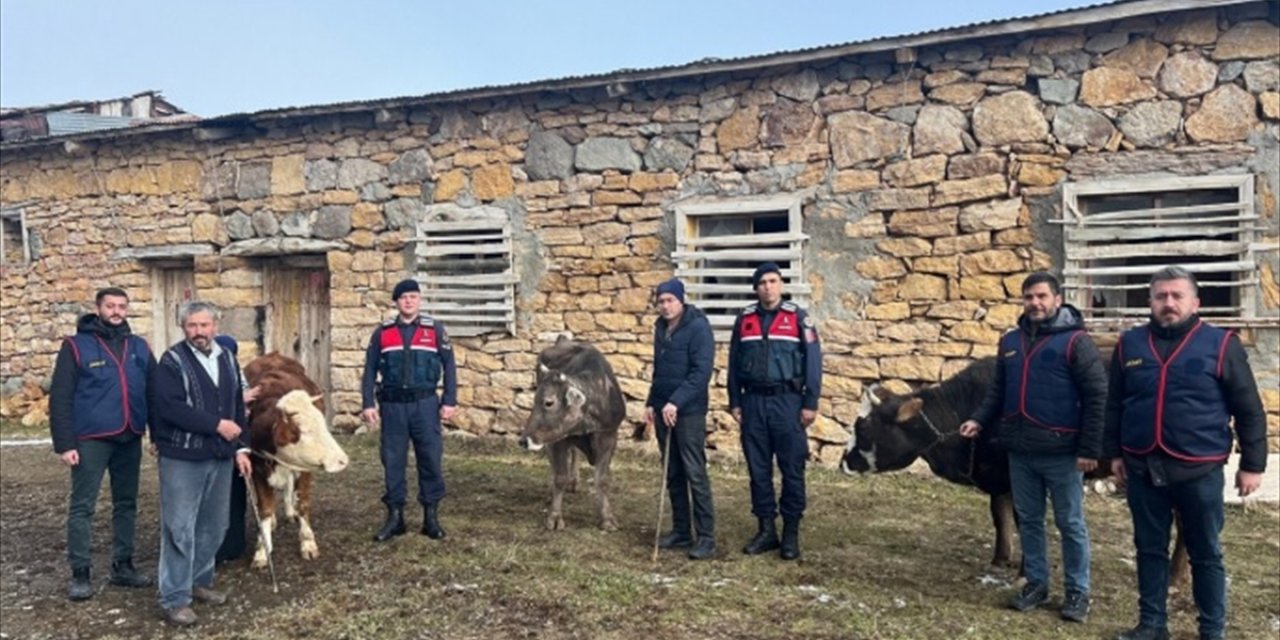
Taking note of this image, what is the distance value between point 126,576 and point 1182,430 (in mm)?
5764

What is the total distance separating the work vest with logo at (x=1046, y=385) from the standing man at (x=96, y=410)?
4694 mm

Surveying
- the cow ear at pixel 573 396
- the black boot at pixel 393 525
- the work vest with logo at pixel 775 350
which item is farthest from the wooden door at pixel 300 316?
the work vest with logo at pixel 775 350

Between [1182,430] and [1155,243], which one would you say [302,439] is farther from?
[1155,243]

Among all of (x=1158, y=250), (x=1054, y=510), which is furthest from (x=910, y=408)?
(x=1158, y=250)

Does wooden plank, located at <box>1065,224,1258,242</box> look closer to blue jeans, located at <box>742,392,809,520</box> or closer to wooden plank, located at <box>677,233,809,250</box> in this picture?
wooden plank, located at <box>677,233,809,250</box>

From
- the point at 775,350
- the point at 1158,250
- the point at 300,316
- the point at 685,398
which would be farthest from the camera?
the point at 300,316

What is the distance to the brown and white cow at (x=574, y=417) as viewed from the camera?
20.7 feet

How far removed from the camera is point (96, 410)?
17.2ft

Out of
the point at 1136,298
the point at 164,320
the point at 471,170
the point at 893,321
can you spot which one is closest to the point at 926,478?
the point at 893,321

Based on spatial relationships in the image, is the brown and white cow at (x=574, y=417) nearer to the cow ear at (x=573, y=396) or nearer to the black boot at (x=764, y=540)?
the cow ear at (x=573, y=396)

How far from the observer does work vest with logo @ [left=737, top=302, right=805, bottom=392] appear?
5762mm

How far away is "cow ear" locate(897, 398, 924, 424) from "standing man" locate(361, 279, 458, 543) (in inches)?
117

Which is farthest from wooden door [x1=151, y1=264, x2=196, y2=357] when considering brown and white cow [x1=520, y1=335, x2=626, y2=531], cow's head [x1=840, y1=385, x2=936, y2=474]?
cow's head [x1=840, y1=385, x2=936, y2=474]

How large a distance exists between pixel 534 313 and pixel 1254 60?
684 centimetres
